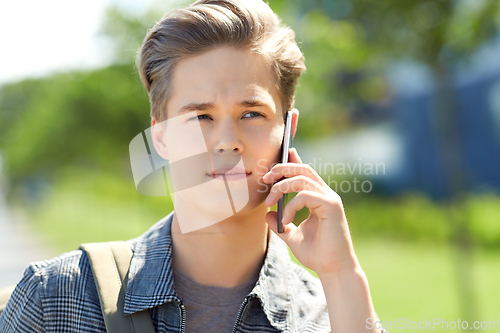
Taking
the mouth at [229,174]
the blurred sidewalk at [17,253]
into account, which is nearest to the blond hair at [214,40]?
the mouth at [229,174]

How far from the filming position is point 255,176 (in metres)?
2.14

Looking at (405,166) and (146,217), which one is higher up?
(405,166)

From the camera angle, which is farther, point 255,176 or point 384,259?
point 384,259

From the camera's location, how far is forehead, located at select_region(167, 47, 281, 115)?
2084 mm

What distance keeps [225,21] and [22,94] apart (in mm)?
48618

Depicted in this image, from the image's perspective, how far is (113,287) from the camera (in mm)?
1990

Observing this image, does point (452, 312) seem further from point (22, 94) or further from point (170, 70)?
point (22, 94)

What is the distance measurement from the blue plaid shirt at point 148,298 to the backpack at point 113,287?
0.11 feet

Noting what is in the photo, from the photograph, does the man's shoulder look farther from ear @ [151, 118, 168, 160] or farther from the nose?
ear @ [151, 118, 168, 160]

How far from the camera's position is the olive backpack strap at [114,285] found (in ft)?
6.22

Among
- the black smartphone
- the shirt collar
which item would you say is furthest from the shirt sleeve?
the black smartphone

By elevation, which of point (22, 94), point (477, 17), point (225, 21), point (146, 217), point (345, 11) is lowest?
point (146, 217)

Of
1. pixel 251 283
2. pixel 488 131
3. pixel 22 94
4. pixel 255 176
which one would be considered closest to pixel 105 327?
pixel 251 283

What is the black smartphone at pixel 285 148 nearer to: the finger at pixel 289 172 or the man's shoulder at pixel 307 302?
the finger at pixel 289 172
